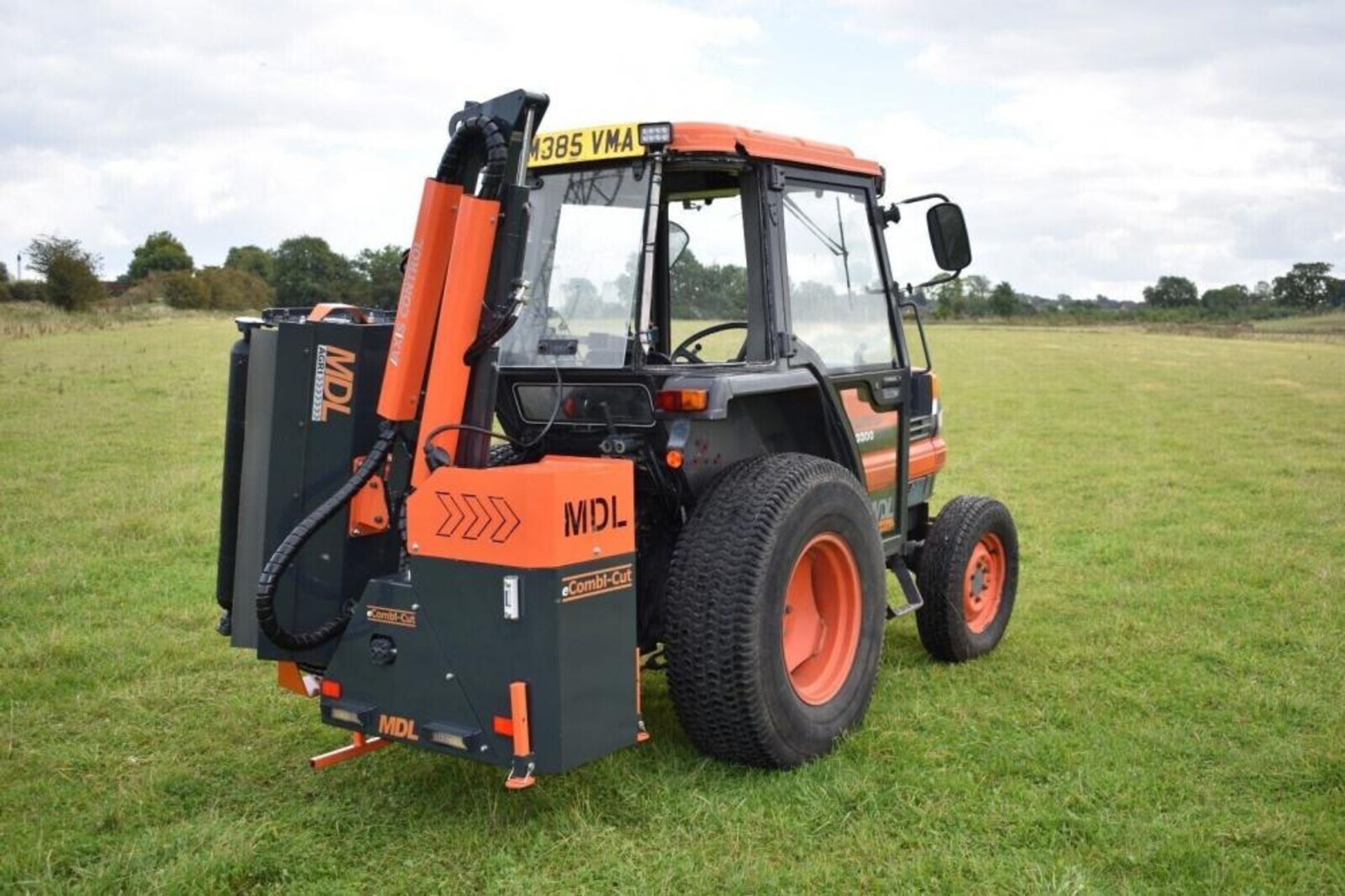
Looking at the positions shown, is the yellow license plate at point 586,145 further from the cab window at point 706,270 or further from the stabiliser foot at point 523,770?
the stabiliser foot at point 523,770

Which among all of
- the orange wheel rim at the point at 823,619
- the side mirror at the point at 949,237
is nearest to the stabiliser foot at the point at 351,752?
the orange wheel rim at the point at 823,619

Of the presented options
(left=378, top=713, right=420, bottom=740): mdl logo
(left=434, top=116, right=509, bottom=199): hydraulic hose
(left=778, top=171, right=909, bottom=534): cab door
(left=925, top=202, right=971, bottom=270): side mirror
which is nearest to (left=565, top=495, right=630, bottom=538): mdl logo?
(left=378, top=713, right=420, bottom=740): mdl logo

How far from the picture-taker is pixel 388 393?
4.59 metres

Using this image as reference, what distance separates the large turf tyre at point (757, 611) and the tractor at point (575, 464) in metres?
0.01

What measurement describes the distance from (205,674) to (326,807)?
6.82ft

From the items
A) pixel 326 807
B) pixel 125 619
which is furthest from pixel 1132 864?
pixel 125 619

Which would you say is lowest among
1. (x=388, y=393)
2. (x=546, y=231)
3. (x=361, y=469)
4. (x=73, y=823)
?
(x=73, y=823)

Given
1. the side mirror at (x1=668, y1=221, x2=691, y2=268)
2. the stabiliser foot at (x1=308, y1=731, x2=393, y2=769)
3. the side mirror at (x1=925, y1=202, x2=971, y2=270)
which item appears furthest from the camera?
the side mirror at (x1=925, y1=202, x2=971, y2=270)

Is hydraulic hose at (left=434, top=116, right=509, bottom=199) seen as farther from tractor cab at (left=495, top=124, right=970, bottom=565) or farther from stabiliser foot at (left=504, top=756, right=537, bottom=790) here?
stabiliser foot at (left=504, top=756, right=537, bottom=790)

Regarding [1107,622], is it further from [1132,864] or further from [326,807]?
[326,807]

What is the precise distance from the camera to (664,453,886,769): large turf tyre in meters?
4.73

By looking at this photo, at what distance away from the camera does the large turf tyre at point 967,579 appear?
6.59 meters

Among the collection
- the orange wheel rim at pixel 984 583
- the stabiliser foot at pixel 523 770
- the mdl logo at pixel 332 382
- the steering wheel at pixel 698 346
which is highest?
the steering wheel at pixel 698 346

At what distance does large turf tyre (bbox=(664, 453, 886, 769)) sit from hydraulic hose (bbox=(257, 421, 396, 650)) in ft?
3.88
